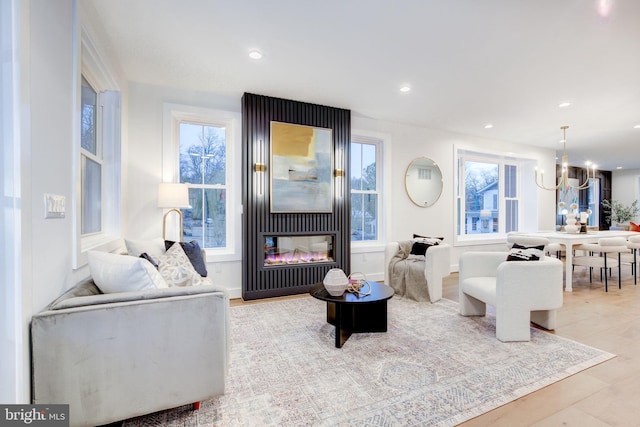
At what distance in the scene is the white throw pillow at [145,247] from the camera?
264 cm

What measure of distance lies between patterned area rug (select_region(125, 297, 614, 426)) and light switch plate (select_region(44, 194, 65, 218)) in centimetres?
120

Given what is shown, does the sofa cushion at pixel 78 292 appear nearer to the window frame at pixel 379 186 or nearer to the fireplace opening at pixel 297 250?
the fireplace opening at pixel 297 250

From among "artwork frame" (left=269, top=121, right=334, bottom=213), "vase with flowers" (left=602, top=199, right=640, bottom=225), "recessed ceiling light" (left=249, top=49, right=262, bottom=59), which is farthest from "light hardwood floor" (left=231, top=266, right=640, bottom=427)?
"vase with flowers" (left=602, top=199, right=640, bottom=225)

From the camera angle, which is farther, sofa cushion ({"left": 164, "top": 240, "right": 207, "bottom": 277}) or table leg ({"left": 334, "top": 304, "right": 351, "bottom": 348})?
sofa cushion ({"left": 164, "top": 240, "right": 207, "bottom": 277})

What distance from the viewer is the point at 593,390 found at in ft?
6.24

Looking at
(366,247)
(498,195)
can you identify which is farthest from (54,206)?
(498,195)

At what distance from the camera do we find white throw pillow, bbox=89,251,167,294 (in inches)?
64.8

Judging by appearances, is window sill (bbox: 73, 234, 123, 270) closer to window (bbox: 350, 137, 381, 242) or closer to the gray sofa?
the gray sofa

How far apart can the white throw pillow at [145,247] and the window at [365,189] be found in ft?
9.38

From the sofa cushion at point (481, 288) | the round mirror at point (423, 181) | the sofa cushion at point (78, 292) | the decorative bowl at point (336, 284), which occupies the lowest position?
the sofa cushion at point (481, 288)

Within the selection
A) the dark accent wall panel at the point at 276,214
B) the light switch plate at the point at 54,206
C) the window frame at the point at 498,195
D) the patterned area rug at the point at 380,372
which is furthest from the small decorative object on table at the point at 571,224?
the light switch plate at the point at 54,206

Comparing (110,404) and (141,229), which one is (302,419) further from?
(141,229)

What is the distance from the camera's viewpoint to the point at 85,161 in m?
2.38

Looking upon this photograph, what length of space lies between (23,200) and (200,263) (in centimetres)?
184
